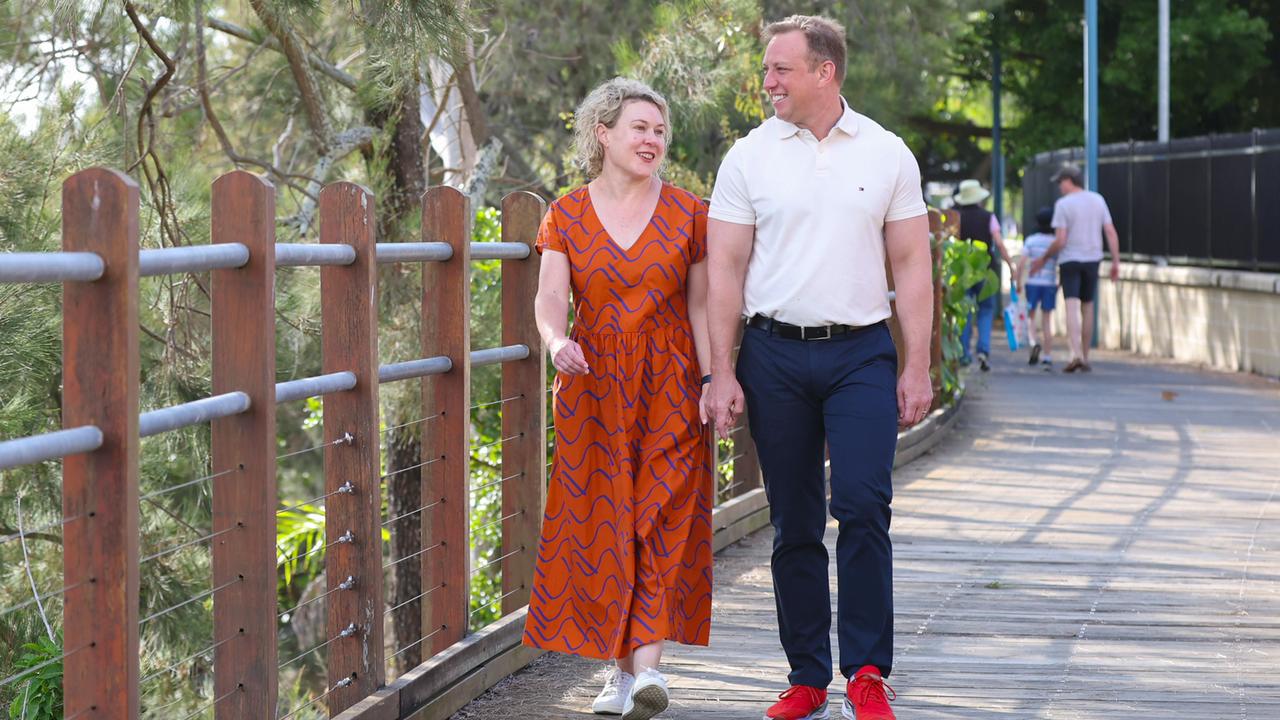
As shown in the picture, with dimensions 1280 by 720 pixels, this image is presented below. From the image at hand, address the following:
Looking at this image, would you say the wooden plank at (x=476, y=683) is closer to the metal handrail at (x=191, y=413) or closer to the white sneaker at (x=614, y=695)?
the white sneaker at (x=614, y=695)


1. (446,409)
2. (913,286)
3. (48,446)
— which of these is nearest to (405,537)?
(446,409)

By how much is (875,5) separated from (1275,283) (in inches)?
196

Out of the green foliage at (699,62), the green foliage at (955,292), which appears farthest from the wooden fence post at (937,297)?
the green foliage at (699,62)

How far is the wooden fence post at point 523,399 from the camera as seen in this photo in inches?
214

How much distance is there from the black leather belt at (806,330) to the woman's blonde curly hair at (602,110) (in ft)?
1.99

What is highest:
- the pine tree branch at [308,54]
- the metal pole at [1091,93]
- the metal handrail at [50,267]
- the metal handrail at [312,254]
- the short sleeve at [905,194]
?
the metal pole at [1091,93]

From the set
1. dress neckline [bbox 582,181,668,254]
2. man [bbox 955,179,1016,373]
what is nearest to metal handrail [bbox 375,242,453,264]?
dress neckline [bbox 582,181,668,254]

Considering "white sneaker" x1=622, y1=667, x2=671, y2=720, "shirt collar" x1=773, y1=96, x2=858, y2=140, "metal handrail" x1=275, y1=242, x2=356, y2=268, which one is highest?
"shirt collar" x1=773, y1=96, x2=858, y2=140

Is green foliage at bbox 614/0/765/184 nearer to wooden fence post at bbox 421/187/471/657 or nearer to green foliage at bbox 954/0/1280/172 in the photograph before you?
wooden fence post at bbox 421/187/471/657

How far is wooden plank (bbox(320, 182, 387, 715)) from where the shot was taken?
421 centimetres

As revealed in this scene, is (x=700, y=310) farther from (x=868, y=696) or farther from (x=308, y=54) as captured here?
(x=308, y=54)

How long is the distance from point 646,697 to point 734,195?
1.32 metres

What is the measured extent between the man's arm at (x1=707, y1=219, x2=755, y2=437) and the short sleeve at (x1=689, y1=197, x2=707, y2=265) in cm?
13

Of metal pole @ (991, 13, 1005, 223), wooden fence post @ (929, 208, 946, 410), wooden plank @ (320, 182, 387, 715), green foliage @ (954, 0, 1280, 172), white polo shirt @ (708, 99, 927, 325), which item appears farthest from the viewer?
metal pole @ (991, 13, 1005, 223)
